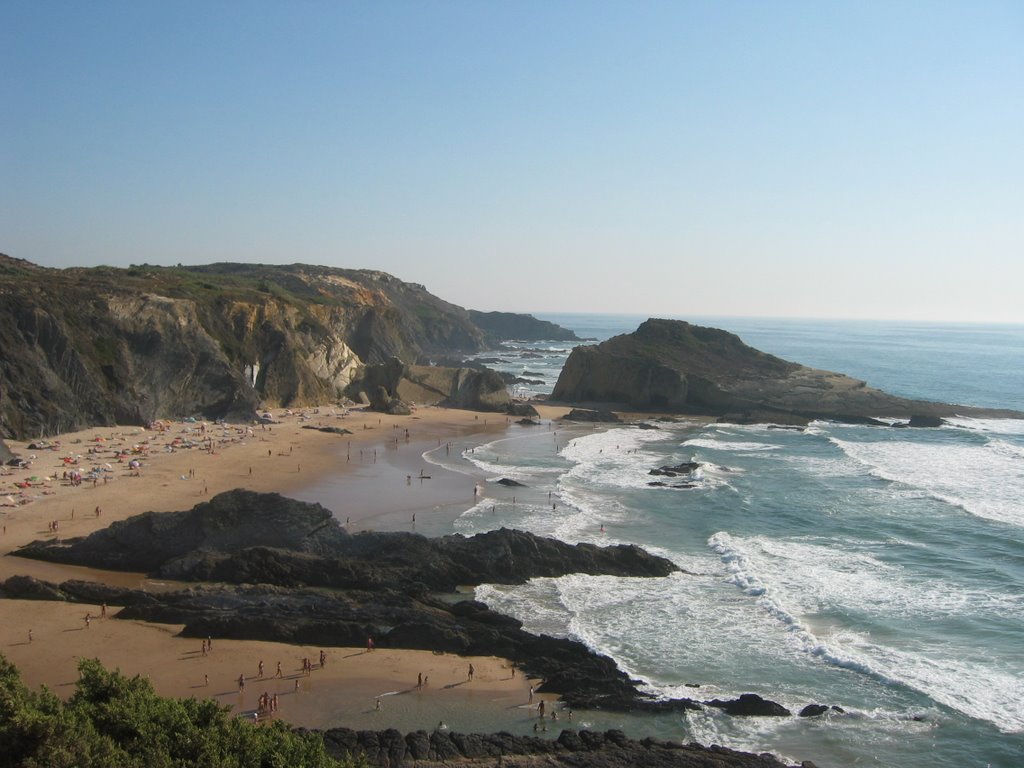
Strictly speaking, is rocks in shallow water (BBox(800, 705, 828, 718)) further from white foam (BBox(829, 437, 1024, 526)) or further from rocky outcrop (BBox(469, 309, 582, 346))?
rocky outcrop (BBox(469, 309, 582, 346))

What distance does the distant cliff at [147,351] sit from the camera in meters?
44.1

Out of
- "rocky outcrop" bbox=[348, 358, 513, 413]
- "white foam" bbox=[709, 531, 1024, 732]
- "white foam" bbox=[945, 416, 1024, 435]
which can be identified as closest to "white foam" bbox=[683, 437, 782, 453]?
"rocky outcrop" bbox=[348, 358, 513, 413]

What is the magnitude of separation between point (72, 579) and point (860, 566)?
2556 centimetres

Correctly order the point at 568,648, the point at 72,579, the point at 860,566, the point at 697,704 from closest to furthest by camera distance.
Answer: the point at 697,704 → the point at 568,648 → the point at 72,579 → the point at 860,566

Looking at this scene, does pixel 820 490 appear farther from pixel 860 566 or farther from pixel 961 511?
pixel 860 566

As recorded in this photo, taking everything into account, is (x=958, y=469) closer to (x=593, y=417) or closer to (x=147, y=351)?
(x=593, y=417)

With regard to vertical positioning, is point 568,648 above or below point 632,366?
below

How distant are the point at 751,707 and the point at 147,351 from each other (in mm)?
43838

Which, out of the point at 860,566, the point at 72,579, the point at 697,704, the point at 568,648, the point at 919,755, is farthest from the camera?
the point at 860,566

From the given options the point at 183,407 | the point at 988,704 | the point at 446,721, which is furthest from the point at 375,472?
the point at 988,704

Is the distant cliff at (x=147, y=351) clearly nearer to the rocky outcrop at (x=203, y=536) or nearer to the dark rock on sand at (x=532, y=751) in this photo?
the rocky outcrop at (x=203, y=536)

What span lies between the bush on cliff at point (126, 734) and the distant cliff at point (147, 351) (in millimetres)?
32242

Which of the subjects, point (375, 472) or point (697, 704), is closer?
point (697, 704)

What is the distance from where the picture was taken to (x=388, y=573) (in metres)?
24.9
